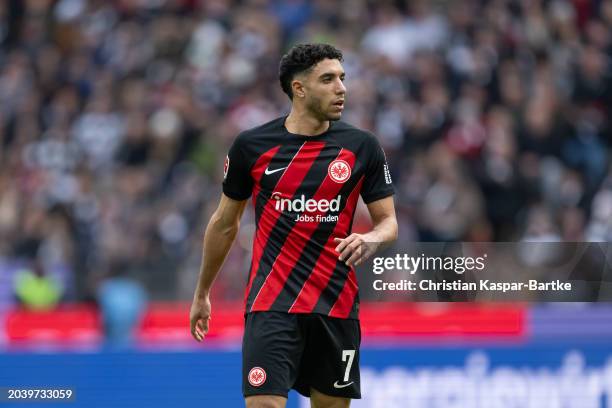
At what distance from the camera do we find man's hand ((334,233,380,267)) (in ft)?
17.3

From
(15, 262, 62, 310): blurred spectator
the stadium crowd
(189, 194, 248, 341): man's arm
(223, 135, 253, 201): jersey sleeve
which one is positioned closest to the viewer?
(223, 135, 253, 201): jersey sleeve

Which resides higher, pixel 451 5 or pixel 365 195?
pixel 451 5

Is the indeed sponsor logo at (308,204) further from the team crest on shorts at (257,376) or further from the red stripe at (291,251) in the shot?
the team crest on shorts at (257,376)

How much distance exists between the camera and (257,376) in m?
5.49

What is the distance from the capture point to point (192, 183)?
13234 millimetres

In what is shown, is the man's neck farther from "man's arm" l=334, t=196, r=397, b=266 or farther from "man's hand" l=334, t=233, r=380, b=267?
"man's hand" l=334, t=233, r=380, b=267

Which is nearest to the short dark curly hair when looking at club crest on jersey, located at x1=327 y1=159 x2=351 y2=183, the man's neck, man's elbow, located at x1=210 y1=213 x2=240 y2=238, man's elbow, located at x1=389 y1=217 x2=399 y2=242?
the man's neck

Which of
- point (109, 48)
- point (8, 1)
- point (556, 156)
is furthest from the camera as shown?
point (8, 1)

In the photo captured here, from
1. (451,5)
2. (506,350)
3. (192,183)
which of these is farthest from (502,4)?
(506,350)

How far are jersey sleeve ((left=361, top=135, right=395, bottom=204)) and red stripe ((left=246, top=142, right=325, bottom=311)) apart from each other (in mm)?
235

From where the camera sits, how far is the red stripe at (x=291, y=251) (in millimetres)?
5623

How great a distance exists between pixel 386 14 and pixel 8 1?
5437mm

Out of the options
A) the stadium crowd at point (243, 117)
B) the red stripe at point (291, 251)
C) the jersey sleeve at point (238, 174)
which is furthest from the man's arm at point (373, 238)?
the stadium crowd at point (243, 117)

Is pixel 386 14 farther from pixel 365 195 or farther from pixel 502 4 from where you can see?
pixel 365 195
